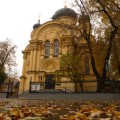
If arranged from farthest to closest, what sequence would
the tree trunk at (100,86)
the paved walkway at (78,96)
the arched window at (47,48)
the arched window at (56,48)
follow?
the arched window at (47,48)
the arched window at (56,48)
the tree trunk at (100,86)
the paved walkway at (78,96)

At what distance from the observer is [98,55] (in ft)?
71.7

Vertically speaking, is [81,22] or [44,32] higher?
[44,32]

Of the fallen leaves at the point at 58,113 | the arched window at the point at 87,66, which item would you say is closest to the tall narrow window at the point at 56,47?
the arched window at the point at 87,66

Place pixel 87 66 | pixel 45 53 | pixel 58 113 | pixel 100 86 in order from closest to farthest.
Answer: pixel 58 113 < pixel 100 86 < pixel 87 66 < pixel 45 53

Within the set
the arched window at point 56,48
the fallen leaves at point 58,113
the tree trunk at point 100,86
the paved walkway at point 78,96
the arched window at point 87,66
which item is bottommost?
the fallen leaves at point 58,113

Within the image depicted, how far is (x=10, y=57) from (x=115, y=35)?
21.7m

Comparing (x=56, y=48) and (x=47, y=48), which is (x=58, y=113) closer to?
(x=56, y=48)

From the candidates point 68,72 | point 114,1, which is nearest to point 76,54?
point 68,72

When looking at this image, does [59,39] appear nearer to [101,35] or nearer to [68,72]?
[68,72]


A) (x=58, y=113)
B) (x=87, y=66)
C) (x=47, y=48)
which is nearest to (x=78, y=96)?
(x=58, y=113)

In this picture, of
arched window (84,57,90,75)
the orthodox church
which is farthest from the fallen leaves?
the orthodox church

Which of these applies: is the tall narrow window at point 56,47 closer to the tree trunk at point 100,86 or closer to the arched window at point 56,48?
the arched window at point 56,48

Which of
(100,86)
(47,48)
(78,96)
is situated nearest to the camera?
(78,96)

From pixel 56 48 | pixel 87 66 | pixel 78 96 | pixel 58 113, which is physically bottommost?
pixel 58 113
